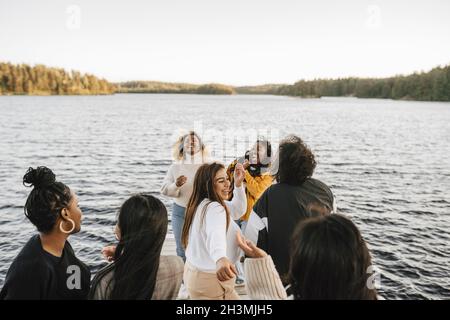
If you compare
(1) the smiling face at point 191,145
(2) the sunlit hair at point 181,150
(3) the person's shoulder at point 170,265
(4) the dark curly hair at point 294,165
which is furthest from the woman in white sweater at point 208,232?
(2) the sunlit hair at point 181,150

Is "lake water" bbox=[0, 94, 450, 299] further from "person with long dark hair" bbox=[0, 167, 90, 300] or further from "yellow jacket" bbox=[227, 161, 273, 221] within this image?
"person with long dark hair" bbox=[0, 167, 90, 300]

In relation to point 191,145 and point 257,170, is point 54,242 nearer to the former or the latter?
point 257,170

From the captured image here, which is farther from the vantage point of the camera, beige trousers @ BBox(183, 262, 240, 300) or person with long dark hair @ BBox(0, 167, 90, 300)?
beige trousers @ BBox(183, 262, 240, 300)

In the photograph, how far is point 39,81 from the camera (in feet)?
484

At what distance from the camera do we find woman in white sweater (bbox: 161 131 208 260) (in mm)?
5105

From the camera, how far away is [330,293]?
1.67 meters

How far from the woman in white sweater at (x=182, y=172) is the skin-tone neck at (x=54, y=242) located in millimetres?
2314

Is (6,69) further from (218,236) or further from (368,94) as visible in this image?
(218,236)

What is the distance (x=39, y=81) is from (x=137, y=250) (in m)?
166

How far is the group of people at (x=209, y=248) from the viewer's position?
170 cm

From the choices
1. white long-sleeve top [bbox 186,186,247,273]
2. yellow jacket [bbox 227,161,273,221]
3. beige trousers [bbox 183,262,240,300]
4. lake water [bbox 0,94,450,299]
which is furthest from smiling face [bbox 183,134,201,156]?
lake water [bbox 0,94,450,299]
